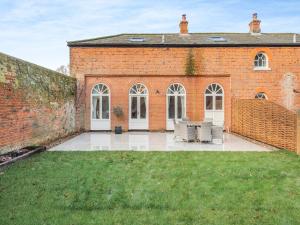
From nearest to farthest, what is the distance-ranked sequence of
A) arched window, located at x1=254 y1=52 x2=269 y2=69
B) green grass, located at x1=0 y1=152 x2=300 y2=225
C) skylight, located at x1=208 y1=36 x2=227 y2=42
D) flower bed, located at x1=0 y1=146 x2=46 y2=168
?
green grass, located at x1=0 y1=152 x2=300 y2=225
flower bed, located at x1=0 y1=146 x2=46 y2=168
arched window, located at x1=254 y1=52 x2=269 y2=69
skylight, located at x1=208 y1=36 x2=227 y2=42

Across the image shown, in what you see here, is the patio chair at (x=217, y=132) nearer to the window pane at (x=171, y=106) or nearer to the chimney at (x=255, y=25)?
the window pane at (x=171, y=106)

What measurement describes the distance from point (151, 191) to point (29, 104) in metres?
7.01

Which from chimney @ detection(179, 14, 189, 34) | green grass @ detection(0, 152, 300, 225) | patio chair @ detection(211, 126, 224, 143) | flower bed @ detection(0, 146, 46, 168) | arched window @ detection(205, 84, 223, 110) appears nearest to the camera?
green grass @ detection(0, 152, 300, 225)

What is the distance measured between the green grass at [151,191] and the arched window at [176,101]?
33.1ft

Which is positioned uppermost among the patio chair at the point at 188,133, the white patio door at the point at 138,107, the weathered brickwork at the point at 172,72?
the weathered brickwork at the point at 172,72

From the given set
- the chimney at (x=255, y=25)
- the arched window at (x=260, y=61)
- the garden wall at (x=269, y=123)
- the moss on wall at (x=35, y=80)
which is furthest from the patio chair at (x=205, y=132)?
the chimney at (x=255, y=25)

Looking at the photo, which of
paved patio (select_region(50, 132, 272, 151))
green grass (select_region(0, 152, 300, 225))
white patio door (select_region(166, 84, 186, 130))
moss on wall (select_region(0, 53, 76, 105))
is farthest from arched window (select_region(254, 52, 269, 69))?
moss on wall (select_region(0, 53, 76, 105))

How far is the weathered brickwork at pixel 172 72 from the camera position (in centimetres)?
1856

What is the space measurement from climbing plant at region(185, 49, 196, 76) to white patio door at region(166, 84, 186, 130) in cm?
98

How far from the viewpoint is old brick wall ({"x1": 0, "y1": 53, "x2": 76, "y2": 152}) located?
30.3 ft

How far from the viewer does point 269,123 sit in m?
12.1

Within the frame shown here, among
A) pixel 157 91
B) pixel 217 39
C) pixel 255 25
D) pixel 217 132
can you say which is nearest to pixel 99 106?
pixel 157 91

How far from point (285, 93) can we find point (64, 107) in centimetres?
1313

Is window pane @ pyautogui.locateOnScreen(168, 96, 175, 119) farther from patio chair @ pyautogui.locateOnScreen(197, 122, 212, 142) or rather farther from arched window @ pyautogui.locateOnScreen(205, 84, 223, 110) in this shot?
patio chair @ pyautogui.locateOnScreen(197, 122, 212, 142)
